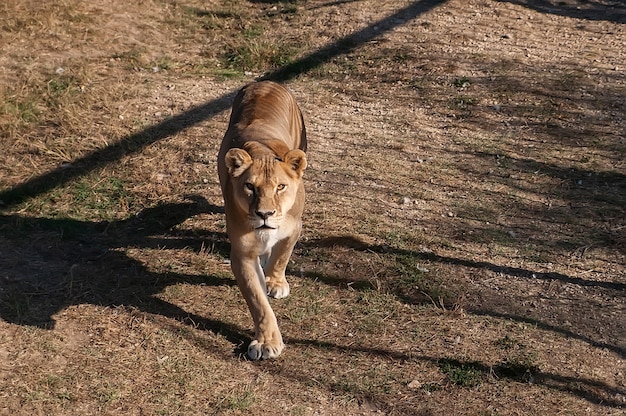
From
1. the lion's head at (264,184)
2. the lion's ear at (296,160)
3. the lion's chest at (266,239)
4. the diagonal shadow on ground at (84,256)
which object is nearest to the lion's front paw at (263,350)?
the diagonal shadow on ground at (84,256)

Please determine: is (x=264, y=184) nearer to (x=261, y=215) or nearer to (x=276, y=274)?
(x=261, y=215)

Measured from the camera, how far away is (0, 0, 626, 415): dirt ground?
4387mm

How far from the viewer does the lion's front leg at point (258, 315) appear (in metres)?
4.51

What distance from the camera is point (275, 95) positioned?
18.5 ft

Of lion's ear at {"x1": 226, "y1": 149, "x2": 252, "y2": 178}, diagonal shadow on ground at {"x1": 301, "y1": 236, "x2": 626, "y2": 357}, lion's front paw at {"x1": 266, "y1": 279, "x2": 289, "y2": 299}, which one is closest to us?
lion's ear at {"x1": 226, "y1": 149, "x2": 252, "y2": 178}

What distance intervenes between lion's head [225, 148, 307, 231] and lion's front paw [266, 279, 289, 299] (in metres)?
0.72

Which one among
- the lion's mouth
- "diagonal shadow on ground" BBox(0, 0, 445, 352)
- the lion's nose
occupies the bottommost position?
"diagonal shadow on ground" BBox(0, 0, 445, 352)

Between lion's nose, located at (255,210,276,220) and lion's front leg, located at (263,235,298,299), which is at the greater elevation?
lion's nose, located at (255,210,276,220)

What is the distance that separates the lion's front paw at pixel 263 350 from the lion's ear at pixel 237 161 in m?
0.94

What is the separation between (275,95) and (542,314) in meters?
2.27

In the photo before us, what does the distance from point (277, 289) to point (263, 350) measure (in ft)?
2.07

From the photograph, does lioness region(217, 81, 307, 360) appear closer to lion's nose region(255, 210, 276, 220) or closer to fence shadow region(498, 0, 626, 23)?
lion's nose region(255, 210, 276, 220)

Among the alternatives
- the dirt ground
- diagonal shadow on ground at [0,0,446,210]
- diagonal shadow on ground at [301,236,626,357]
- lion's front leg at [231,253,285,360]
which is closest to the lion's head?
lion's front leg at [231,253,285,360]

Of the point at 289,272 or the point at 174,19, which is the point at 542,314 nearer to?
the point at 289,272
